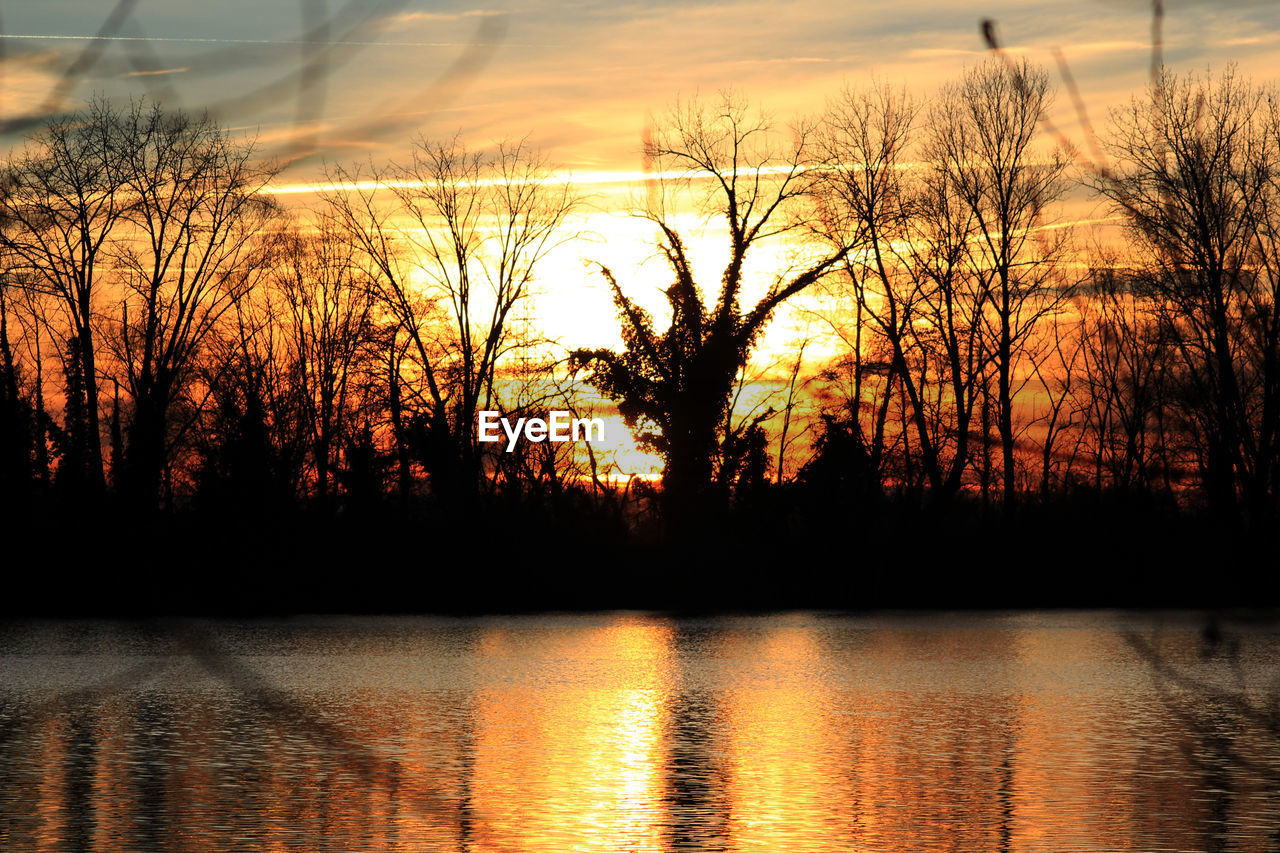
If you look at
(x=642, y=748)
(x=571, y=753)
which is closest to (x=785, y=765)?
(x=642, y=748)

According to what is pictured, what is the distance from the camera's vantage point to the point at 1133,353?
6341 cm

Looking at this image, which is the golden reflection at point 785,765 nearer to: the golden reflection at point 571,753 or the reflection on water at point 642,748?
the reflection on water at point 642,748

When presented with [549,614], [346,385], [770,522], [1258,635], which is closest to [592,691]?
[1258,635]

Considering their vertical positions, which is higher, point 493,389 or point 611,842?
point 493,389

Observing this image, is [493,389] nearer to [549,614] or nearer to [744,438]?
[744,438]

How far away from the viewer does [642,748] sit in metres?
15.9

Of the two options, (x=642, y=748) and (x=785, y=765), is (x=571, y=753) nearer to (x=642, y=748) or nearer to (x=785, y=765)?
(x=642, y=748)

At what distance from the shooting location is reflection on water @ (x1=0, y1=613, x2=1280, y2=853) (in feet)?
36.3

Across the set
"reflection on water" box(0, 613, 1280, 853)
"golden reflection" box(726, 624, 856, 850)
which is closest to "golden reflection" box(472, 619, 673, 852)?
"reflection on water" box(0, 613, 1280, 853)

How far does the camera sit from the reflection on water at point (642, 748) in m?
11.1

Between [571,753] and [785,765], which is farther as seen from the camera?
[571,753]

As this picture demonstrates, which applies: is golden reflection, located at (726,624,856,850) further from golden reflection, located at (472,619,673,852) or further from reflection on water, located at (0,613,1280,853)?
golden reflection, located at (472,619,673,852)

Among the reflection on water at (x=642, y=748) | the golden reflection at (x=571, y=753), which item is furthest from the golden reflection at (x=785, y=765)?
the golden reflection at (x=571, y=753)

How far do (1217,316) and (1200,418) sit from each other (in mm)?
5426
